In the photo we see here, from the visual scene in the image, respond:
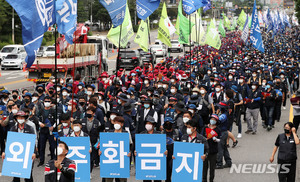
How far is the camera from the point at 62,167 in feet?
25.7

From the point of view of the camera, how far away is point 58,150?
7.98 meters

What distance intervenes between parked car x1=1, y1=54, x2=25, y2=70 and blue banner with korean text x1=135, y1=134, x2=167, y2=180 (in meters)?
32.9

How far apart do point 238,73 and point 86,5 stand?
2889 inches

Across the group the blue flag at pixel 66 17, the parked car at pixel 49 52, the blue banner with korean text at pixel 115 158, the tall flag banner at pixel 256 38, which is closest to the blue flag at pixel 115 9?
the blue flag at pixel 66 17

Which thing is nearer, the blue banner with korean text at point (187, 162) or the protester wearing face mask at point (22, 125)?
the blue banner with korean text at point (187, 162)

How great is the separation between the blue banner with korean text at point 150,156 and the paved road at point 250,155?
203 cm

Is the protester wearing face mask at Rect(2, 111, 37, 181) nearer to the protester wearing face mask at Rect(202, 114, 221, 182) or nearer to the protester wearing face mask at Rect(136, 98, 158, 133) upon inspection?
the protester wearing face mask at Rect(136, 98, 158, 133)

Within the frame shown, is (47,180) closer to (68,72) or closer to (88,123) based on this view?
(88,123)

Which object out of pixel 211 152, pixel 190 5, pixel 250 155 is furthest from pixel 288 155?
pixel 190 5

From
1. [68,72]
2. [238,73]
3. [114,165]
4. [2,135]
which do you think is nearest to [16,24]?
[68,72]

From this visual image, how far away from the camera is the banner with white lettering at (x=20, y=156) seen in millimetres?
9398

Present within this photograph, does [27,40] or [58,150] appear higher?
[27,40]

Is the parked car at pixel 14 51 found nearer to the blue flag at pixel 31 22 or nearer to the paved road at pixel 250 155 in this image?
the paved road at pixel 250 155

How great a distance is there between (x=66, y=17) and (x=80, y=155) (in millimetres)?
2846
